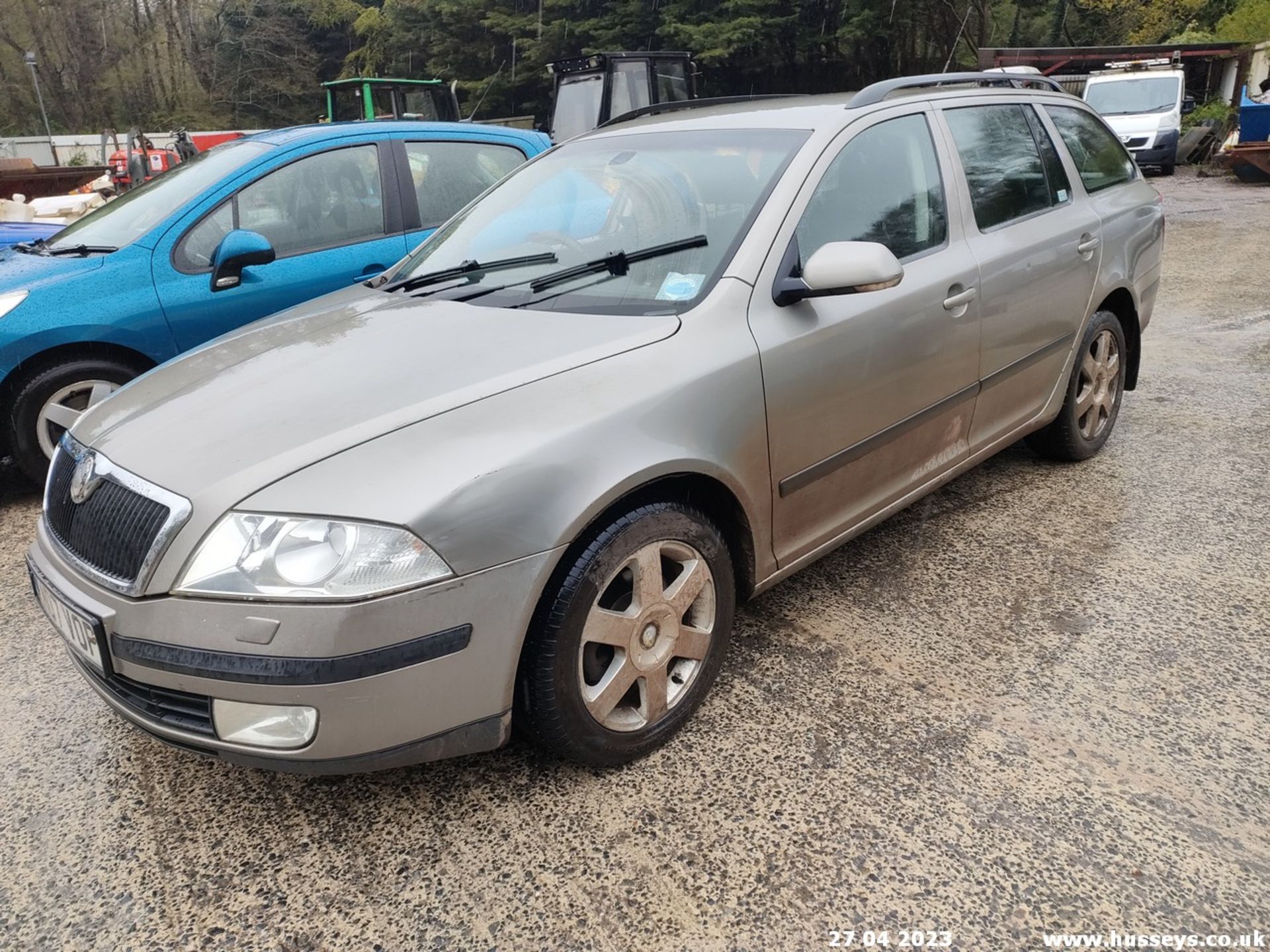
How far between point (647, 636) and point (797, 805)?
535mm

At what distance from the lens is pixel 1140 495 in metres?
3.84

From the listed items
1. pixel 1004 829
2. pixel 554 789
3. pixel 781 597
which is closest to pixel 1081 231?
pixel 781 597

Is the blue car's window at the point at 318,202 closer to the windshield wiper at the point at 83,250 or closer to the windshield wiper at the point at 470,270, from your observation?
the windshield wiper at the point at 83,250

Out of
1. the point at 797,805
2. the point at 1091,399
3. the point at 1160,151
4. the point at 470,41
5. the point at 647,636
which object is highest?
the point at 470,41

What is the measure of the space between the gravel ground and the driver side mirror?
1.12 m

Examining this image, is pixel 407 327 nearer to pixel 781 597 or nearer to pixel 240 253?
pixel 781 597

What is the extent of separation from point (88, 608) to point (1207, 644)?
304 cm

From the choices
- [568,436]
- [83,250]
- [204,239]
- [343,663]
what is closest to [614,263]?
[568,436]

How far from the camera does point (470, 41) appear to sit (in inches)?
1549

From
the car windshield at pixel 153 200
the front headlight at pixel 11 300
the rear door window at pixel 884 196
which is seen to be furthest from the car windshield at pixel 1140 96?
the front headlight at pixel 11 300

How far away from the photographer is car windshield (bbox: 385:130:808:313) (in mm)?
2561

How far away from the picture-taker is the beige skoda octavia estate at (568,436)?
1.85 meters

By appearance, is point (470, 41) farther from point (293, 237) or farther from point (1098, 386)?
point (1098, 386)

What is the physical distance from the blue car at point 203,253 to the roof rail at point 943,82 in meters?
2.56
